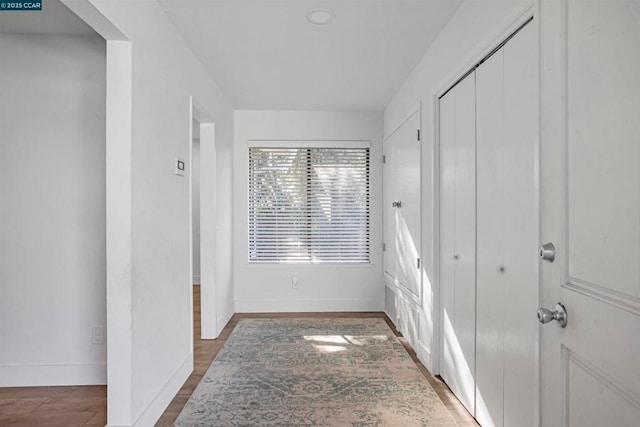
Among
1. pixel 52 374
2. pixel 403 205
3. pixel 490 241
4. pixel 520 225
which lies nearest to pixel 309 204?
pixel 403 205

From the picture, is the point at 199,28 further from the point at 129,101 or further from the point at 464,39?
the point at 464,39

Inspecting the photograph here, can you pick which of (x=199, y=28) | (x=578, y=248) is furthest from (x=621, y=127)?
(x=199, y=28)

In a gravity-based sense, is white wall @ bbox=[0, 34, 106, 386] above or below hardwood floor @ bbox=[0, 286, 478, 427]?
above

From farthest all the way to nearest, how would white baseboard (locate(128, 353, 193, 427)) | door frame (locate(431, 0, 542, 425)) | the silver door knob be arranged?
white baseboard (locate(128, 353, 193, 427)), door frame (locate(431, 0, 542, 425)), the silver door knob

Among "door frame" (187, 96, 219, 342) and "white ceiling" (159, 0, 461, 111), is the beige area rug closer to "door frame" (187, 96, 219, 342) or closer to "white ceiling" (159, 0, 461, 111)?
"door frame" (187, 96, 219, 342)

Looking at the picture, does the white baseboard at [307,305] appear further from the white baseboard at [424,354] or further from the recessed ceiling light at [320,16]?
the recessed ceiling light at [320,16]

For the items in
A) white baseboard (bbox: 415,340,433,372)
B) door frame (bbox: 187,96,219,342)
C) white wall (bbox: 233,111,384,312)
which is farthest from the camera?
white wall (bbox: 233,111,384,312)

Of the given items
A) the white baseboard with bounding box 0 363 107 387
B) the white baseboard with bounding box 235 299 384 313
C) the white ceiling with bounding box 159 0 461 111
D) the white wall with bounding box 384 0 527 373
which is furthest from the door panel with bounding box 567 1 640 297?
the white baseboard with bounding box 235 299 384 313

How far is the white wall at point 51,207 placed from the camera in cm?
244

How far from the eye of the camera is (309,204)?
4.54m

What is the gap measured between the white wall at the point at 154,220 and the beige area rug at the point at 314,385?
33 cm

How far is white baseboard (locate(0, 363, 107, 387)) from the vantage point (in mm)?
2451

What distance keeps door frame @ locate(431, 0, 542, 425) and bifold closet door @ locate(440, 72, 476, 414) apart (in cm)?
5

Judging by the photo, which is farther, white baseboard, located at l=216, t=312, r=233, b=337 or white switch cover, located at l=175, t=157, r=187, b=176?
white baseboard, located at l=216, t=312, r=233, b=337
